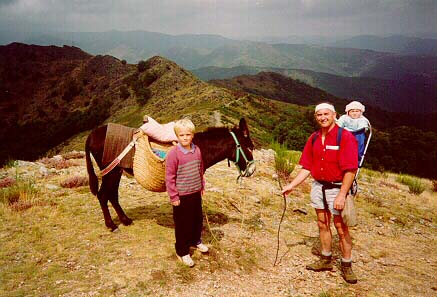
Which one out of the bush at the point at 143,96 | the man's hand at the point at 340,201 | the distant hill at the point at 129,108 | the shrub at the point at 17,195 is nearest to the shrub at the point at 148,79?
the distant hill at the point at 129,108

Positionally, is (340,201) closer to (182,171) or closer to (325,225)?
(325,225)

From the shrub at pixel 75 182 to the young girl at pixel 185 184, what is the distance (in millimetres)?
4274

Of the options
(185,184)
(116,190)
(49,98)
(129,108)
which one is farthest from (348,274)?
(49,98)

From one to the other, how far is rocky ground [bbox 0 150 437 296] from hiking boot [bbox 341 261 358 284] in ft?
0.28

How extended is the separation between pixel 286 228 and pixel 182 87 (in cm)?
6143

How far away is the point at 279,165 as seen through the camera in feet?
30.7

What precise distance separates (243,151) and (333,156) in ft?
5.44

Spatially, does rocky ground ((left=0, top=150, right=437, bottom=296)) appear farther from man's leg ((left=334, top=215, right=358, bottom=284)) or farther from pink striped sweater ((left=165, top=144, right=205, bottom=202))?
pink striped sweater ((left=165, top=144, right=205, bottom=202))

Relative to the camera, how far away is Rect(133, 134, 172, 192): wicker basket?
181 inches

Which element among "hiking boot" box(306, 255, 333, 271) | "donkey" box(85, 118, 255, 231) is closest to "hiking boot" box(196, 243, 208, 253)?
"donkey" box(85, 118, 255, 231)

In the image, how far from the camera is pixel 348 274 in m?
4.33

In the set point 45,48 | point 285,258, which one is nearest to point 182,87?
point 285,258

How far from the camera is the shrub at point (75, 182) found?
726 cm

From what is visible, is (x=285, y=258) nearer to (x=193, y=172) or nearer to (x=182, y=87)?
(x=193, y=172)
